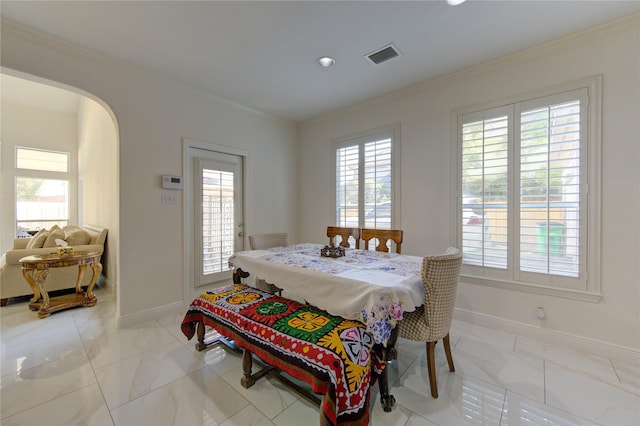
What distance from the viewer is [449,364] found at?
1.92 m

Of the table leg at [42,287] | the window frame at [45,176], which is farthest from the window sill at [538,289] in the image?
the window frame at [45,176]

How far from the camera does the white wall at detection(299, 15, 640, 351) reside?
2055 millimetres

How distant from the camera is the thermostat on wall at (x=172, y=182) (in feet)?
9.66

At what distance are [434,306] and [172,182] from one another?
118 inches

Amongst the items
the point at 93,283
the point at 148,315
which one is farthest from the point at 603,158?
the point at 93,283

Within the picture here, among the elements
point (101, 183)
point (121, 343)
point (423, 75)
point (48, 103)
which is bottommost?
point (121, 343)

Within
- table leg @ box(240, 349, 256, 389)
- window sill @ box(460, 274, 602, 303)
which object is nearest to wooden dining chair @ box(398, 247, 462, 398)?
table leg @ box(240, 349, 256, 389)

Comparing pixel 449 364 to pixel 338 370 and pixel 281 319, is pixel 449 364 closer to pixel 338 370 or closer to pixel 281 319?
pixel 338 370

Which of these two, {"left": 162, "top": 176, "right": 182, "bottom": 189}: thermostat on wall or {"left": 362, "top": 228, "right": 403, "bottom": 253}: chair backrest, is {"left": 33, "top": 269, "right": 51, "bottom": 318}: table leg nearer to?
{"left": 162, "top": 176, "right": 182, "bottom": 189}: thermostat on wall

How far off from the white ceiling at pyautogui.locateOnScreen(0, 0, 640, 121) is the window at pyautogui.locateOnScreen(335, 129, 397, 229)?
0.87 m

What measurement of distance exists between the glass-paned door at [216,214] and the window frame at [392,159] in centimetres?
145

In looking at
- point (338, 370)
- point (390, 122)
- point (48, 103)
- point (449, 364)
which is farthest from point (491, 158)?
point (48, 103)

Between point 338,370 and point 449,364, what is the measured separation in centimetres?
115

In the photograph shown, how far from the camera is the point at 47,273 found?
3.04 meters
